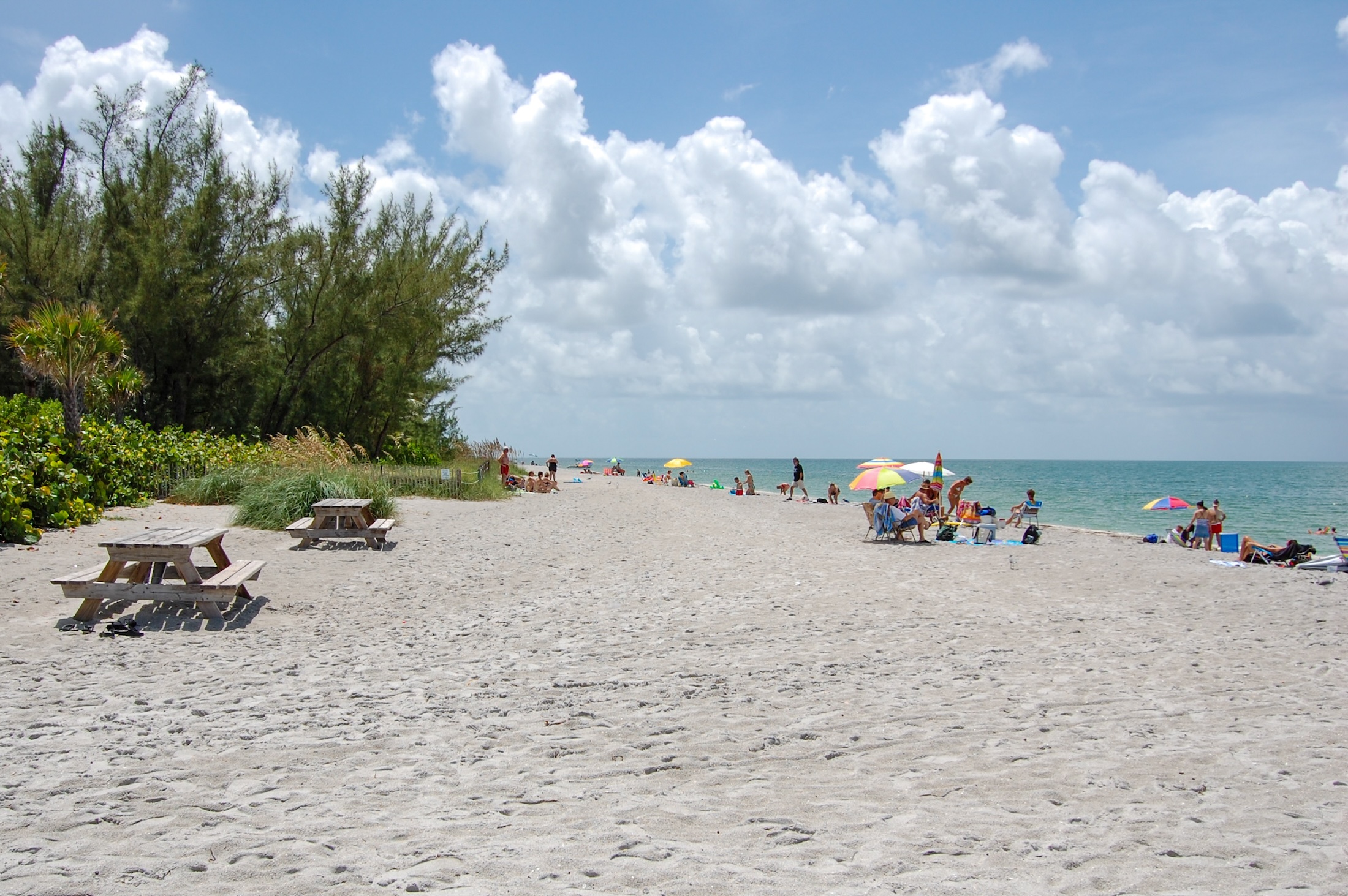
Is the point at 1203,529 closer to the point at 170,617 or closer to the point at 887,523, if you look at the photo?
the point at 887,523

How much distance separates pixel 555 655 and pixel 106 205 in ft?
71.9

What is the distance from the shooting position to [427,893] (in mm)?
2904

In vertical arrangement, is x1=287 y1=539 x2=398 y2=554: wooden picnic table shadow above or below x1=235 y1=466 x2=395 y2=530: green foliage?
below

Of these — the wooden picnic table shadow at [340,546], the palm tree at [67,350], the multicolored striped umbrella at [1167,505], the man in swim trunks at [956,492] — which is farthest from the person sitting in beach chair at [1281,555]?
the palm tree at [67,350]

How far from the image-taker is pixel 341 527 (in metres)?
12.6

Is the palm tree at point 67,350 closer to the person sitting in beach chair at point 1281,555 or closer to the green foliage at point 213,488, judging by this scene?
the green foliage at point 213,488

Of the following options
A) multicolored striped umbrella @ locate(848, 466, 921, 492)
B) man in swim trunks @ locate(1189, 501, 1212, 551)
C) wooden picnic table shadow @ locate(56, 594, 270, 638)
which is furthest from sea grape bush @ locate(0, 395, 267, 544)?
man in swim trunks @ locate(1189, 501, 1212, 551)

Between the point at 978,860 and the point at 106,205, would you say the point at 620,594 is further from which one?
the point at 106,205

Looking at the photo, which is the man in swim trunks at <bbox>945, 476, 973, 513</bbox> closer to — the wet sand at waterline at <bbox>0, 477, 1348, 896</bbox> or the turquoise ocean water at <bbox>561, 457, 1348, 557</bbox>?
the turquoise ocean water at <bbox>561, 457, 1348, 557</bbox>

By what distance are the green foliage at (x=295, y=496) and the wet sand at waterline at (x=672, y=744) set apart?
4.29 metres

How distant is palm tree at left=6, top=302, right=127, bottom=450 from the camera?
537 inches

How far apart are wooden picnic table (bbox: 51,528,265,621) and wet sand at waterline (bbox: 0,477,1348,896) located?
26 cm

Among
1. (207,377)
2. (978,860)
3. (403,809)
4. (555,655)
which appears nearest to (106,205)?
(207,377)

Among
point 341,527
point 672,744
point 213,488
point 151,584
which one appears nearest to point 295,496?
point 341,527
